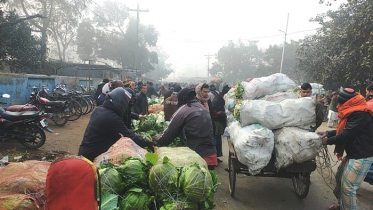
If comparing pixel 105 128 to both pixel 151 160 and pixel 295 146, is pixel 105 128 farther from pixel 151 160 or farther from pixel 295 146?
pixel 295 146

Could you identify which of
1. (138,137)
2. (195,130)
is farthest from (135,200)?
(195,130)

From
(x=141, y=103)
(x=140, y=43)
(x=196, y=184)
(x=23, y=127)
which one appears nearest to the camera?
(x=196, y=184)

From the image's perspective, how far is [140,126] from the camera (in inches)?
191

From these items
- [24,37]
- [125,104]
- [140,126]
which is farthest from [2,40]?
[125,104]

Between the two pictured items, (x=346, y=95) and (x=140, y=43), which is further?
(x=140, y=43)

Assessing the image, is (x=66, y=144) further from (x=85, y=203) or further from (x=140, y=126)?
(x=85, y=203)

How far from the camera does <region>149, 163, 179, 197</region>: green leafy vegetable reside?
6.31ft

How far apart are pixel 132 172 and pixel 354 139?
299cm

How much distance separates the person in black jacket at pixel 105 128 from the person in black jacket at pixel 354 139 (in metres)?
2.78

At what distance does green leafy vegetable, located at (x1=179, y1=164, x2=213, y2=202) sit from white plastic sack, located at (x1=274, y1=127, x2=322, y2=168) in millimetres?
1813

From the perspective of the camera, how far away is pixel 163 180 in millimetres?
1923

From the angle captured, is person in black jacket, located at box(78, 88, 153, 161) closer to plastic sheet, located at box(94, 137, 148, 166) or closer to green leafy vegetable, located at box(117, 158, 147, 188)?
plastic sheet, located at box(94, 137, 148, 166)

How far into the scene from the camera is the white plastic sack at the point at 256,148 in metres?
3.29

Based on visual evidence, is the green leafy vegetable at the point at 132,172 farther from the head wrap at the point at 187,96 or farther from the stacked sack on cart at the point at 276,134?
the stacked sack on cart at the point at 276,134
